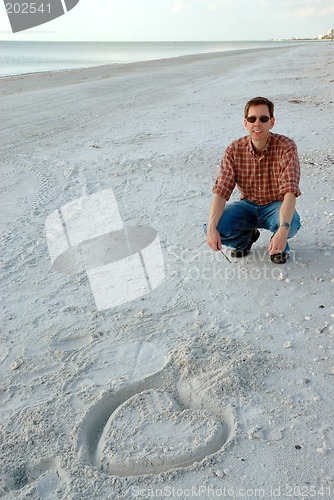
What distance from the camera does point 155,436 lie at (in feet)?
7.26

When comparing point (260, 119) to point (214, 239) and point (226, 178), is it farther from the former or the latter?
point (214, 239)

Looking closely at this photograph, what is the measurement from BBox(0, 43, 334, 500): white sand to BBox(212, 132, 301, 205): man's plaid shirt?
57cm

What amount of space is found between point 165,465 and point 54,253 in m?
2.39

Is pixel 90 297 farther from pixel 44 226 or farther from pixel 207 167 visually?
pixel 207 167

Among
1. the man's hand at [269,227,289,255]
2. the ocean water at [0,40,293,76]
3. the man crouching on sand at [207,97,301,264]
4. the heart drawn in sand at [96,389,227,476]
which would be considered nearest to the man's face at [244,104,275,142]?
the man crouching on sand at [207,97,301,264]

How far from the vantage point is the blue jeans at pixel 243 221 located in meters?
3.48

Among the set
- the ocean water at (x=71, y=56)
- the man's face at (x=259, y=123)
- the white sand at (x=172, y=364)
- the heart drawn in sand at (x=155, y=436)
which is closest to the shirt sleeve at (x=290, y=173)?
the man's face at (x=259, y=123)

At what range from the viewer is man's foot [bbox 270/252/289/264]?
3.52m

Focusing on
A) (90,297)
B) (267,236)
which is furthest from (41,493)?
(267,236)

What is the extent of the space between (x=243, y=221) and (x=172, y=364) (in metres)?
1.38

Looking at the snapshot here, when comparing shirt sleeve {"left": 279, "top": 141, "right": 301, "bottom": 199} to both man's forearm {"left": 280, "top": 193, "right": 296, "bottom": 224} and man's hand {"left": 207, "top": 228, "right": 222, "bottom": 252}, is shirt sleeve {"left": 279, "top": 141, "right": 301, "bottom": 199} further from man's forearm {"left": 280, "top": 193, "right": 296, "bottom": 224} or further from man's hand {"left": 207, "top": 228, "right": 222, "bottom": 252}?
man's hand {"left": 207, "top": 228, "right": 222, "bottom": 252}

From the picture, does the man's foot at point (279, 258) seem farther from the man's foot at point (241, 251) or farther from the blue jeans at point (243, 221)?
the man's foot at point (241, 251)

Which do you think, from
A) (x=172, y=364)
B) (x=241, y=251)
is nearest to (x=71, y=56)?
(x=241, y=251)

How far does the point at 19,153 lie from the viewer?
7312mm
